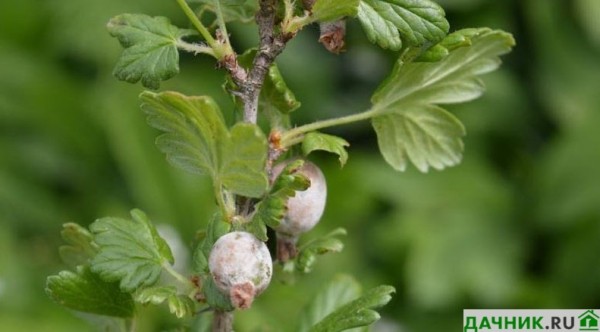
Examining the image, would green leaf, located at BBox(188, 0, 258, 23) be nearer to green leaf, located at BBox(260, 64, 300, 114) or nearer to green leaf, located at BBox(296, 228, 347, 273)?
green leaf, located at BBox(260, 64, 300, 114)

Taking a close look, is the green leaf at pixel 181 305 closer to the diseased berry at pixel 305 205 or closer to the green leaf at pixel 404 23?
the diseased berry at pixel 305 205

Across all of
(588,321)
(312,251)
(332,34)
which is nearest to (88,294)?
(312,251)

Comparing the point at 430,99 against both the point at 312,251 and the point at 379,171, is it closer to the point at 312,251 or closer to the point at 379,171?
the point at 312,251

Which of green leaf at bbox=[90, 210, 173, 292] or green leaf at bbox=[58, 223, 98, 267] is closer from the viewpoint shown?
green leaf at bbox=[90, 210, 173, 292]

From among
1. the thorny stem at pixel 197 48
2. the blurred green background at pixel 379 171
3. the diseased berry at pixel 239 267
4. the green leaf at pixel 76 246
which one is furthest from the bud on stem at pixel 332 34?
the blurred green background at pixel 379 171

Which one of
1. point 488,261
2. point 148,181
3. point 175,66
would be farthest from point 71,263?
point 488,261

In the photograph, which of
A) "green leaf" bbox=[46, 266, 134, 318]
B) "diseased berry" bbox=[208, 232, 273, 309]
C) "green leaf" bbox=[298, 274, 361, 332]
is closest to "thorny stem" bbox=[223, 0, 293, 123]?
"diseased berry" bbox=[208, 232, 273, 309]
